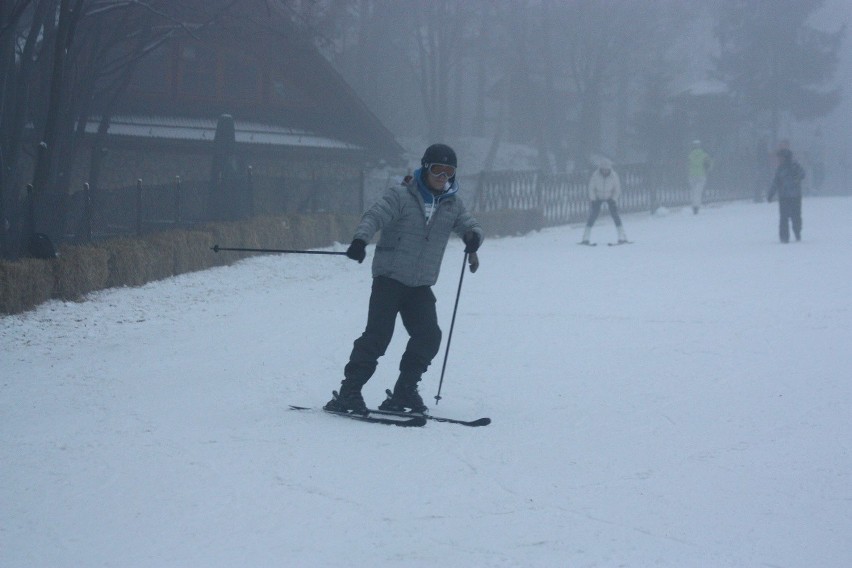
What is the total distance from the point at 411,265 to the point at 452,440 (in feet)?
3.55

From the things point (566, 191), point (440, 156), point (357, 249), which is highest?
point (440, 156)

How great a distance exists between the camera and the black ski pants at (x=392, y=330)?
20.9 ft

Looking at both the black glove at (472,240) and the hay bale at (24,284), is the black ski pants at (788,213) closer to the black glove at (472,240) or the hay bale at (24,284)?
the hay bale at (24,284)

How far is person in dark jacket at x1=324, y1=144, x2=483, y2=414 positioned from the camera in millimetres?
6270

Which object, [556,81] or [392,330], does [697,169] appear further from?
[556,81]

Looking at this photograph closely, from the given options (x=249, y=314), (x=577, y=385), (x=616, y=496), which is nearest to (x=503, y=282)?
(x=249, y=314)

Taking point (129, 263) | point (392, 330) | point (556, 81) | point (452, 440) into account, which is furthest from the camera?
point (556, 81)

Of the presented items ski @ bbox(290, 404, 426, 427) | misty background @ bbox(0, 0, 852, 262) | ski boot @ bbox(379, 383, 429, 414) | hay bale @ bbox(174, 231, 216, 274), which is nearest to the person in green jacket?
misty background @ bbox(0, 0, 852, 262)

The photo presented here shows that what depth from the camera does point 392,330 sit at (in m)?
6.41

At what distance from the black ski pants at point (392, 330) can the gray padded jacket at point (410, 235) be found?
0.10m

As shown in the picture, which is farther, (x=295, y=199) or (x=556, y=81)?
(x=556, y=81)

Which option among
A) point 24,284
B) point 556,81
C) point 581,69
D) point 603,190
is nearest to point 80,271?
point 24,284

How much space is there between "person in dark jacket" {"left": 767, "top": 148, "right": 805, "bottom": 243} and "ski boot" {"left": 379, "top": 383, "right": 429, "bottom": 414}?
12170mm

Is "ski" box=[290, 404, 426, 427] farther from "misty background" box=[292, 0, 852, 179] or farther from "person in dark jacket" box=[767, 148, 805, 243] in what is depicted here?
"misty background" box=[292, 0, 852, 179]
